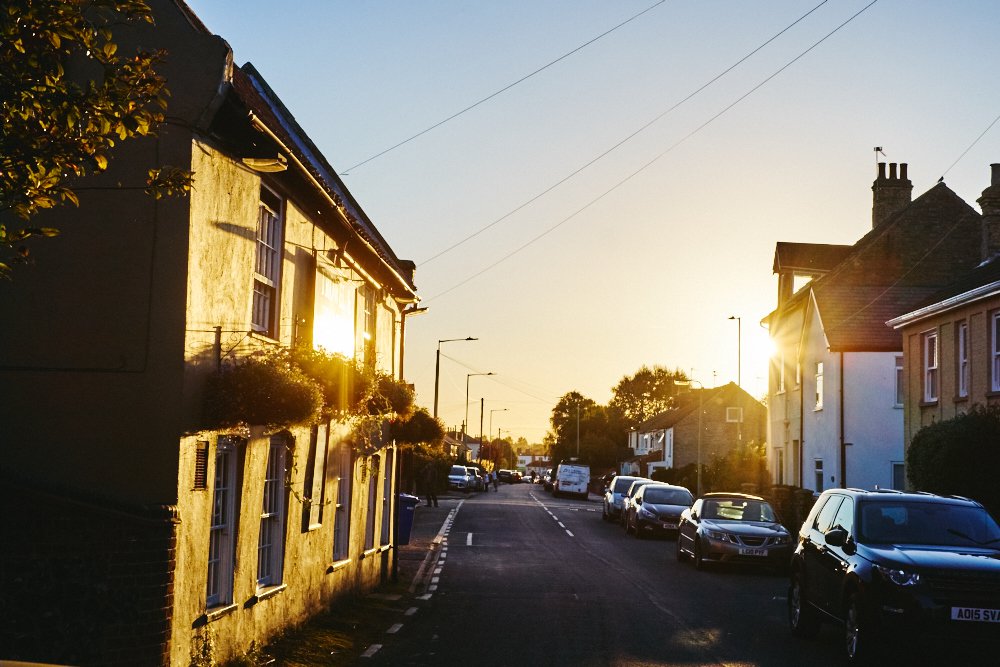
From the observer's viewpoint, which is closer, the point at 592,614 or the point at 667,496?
the point at 592,614

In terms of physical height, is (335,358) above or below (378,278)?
below

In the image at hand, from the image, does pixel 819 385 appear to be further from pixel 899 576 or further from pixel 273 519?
pixel 273 519

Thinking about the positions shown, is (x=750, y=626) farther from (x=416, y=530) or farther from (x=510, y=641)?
(x=416, y=530)

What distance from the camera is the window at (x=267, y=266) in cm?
1116

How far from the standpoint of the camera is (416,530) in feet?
109

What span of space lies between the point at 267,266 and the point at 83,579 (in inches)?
173

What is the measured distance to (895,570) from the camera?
404 inches

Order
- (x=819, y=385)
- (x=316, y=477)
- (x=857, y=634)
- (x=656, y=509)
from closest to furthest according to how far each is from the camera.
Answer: (x=857, y=634) < (x=316, y=477) < (x=656, y=509) < (x=819, y=385)

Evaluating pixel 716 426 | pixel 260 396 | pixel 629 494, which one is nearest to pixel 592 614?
pixel 260 396

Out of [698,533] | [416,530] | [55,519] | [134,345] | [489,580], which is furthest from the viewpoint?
[416,530]

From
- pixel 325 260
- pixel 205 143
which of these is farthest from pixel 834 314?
pixel 205 143

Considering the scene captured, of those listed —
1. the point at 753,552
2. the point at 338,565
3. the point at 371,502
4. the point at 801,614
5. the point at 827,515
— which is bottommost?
the point at 753,552

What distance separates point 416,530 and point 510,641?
69.0ft

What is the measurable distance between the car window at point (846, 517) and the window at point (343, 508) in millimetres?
6774
